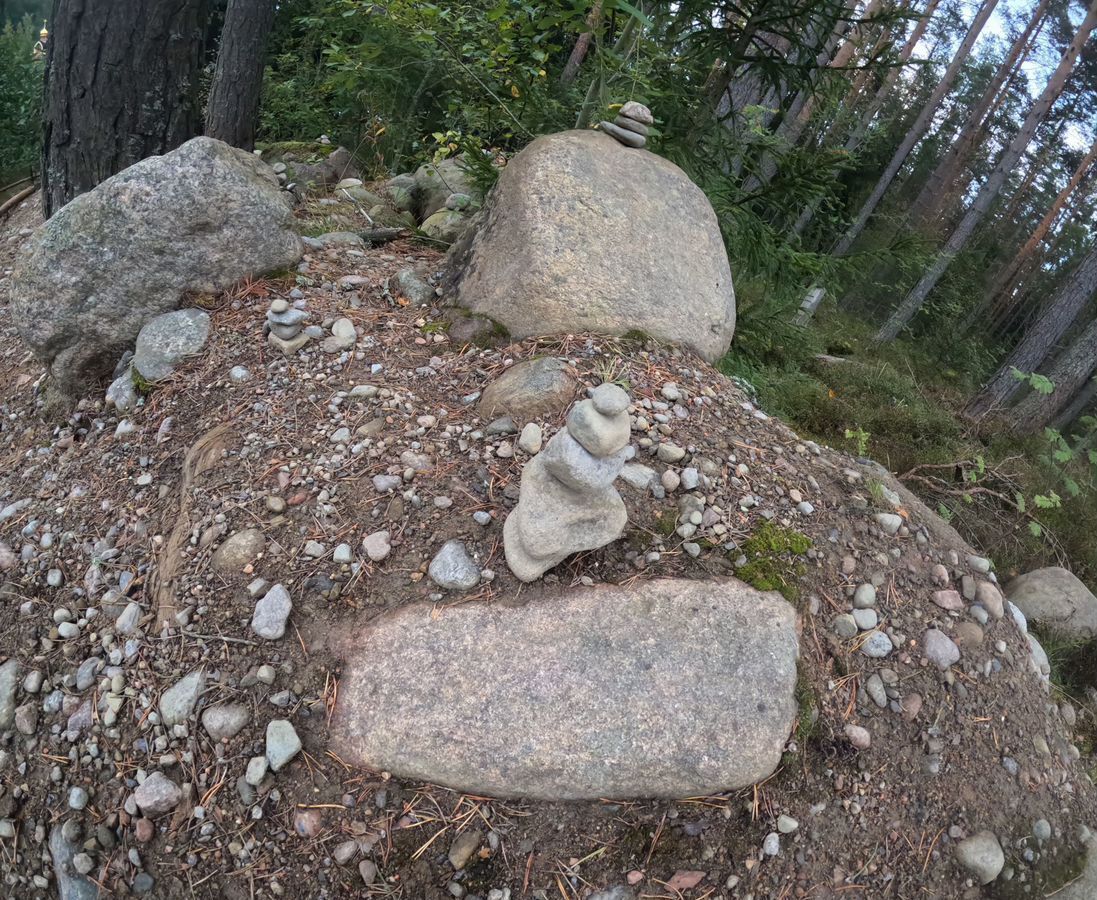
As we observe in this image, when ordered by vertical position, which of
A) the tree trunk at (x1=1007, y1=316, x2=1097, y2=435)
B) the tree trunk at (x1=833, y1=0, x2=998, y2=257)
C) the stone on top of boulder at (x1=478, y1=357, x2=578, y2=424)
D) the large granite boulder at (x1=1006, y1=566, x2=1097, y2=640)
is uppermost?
the tree trunk at (x1=833, y1=0, x2=998, y2=257)

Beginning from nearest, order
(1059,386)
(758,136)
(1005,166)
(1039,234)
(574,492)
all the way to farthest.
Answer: (574,492)
(758,136)
(1059,386)
(1005,166)
(1039,234)

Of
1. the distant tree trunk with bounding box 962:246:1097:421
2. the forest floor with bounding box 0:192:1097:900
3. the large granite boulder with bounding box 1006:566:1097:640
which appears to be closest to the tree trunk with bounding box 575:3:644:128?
the forest floor with bounding box 0:192:1097:900

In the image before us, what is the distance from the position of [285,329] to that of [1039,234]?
21801 mm

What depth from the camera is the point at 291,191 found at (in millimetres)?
5285

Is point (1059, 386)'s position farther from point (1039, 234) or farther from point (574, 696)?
point (1039, 234)

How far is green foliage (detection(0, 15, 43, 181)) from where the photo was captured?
859cm

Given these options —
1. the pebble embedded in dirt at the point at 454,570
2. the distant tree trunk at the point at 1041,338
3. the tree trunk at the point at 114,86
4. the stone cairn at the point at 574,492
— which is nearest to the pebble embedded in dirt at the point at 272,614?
the pebble embedded in dirt at the point at 454,570

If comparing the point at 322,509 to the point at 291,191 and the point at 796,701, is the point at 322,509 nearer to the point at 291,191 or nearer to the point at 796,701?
the point at 796,701

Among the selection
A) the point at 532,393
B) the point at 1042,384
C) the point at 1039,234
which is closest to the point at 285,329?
the point at 532,393

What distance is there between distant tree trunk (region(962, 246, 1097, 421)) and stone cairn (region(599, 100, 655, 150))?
6273 mm

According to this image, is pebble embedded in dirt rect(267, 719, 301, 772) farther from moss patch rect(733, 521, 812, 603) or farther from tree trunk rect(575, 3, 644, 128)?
tree trunk rect(575, 3, 644, 128)

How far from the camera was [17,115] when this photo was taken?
8.82 meters

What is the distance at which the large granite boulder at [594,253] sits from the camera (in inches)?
139

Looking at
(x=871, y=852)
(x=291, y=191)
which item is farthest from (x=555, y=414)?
(x=291, y=191)
